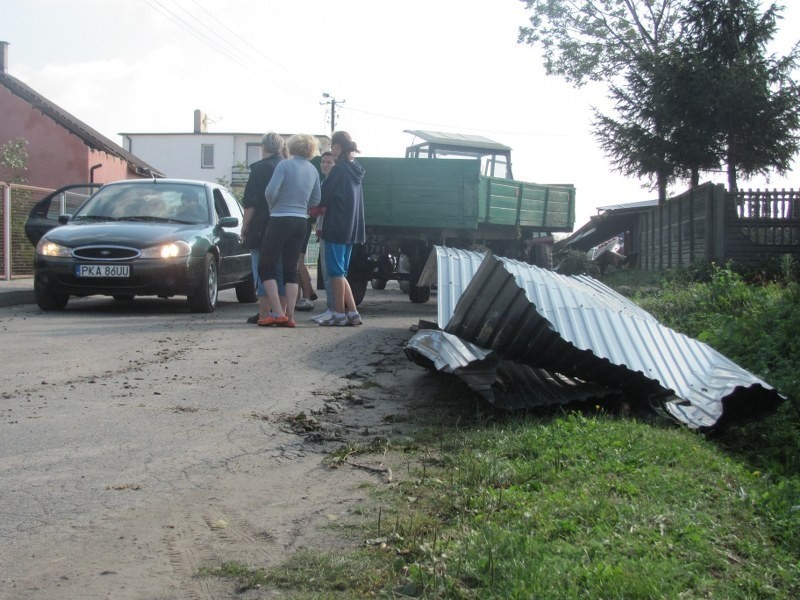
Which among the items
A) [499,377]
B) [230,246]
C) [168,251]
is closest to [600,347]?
[499,377]

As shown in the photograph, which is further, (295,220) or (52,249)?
(52,249)

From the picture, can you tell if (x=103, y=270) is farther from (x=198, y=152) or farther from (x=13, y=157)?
(x=198, y=152)

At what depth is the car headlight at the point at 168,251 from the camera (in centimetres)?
1055

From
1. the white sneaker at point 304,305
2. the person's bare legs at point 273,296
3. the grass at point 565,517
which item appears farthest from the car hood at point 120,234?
the grass at point 565,517

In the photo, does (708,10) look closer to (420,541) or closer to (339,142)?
(339,142)

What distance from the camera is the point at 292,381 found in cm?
663

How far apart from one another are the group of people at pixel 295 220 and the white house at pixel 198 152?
63.4 metres

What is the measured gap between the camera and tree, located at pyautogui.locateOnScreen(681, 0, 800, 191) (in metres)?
Result: 22.7

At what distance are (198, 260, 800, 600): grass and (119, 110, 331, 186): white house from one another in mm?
69421

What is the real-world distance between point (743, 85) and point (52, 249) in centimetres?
1790

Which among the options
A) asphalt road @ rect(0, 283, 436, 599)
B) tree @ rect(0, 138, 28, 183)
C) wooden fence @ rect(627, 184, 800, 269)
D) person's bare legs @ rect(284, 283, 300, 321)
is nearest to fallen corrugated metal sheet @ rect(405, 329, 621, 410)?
asphalt road @ rect(0, 283, 436, 599)

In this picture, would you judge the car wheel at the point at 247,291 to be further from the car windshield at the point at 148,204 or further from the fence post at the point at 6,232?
the fence post at the point at 6,232

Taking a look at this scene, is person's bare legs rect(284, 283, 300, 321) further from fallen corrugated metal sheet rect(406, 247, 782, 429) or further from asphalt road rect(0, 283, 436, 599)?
fallen corrugated metal sheet rect(406, 247, 782, 429)

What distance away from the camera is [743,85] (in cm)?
2267
